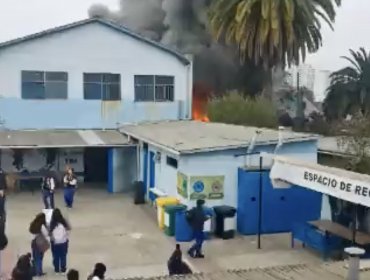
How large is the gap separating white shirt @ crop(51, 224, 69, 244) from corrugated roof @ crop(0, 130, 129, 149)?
31.6 feet

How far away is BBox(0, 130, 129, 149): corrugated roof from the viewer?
21188mm

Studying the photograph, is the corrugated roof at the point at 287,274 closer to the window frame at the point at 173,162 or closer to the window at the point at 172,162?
the window frame at the point at 173,162

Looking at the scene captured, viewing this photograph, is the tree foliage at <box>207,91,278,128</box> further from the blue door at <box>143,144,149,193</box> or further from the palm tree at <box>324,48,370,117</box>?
the blue door at <box>143,144,149,193</box>

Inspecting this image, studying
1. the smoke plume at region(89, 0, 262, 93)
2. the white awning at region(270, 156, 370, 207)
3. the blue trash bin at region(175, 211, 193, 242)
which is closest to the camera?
the white awning at region(270, 156, 370, 207)

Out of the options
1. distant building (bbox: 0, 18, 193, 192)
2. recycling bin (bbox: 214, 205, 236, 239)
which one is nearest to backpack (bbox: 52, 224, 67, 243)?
recycling bin (bbox: 214, 205, 236, 239)

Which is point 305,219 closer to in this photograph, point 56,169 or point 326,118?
point 56,169

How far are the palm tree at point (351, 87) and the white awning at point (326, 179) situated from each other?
20.9 meters

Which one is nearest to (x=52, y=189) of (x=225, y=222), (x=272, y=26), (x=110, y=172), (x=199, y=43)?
(x=110, y=172)

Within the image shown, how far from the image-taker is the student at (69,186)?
1869 centimetres

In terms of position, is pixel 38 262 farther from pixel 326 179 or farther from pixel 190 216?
pixel 326 179

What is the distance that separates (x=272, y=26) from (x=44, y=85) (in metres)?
11.9

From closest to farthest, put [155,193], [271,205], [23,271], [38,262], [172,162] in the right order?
1. [23,271]
2. [38,262]
3. [271,205]
4. [172,162]
5. [155,193]

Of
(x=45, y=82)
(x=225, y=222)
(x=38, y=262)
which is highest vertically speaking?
(x=45, y=82)

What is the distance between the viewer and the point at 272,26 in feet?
94.9
